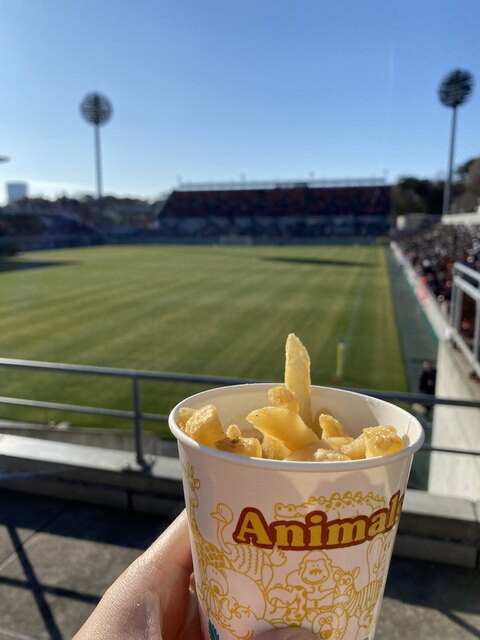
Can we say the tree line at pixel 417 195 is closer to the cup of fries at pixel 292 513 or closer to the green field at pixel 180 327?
the green field at pixel 180 327

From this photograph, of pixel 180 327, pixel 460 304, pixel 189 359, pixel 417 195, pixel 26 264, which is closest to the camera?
pixel 460 304

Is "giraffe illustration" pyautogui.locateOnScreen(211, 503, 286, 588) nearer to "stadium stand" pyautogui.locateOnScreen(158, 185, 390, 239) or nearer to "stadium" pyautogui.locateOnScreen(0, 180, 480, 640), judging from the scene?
"stadium" pyautogui.locateOnScreen(0, 180, 480, 640)

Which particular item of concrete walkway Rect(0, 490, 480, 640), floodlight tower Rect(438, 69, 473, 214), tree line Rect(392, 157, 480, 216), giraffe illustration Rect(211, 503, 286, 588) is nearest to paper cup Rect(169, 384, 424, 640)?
giraffe illustration Rect(211, 503, 286, 588)

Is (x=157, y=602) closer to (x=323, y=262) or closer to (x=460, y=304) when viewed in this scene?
(x=460, y=304)

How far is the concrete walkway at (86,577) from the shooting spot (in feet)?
8.89

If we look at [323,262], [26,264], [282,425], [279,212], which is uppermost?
[279,212]

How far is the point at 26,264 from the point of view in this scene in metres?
35.2

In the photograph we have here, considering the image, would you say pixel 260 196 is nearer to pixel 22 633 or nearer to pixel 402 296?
pixel 402 296

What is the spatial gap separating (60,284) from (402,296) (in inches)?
630

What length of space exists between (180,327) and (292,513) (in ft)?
51.7

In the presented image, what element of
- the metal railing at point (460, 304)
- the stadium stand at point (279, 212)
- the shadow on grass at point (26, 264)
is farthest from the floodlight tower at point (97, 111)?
the metal railing at point (460, 304)

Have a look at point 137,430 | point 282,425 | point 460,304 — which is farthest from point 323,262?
point 282,425

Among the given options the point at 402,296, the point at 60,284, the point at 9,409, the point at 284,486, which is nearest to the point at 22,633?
the point at 284,486

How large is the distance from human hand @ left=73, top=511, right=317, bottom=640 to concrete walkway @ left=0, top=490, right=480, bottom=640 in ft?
5.49
